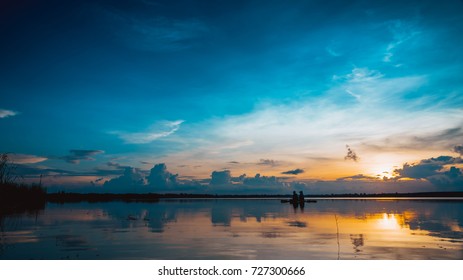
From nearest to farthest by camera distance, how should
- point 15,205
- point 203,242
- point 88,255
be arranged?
point 88,255
point 203,242
point 15,205

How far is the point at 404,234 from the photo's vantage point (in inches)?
983

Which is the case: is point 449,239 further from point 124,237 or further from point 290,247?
point 124,237

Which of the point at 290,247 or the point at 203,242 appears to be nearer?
the point at 290,247

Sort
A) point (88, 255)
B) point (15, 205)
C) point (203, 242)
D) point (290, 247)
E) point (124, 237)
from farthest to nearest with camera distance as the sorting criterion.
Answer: point (15, 205) → point (124, 237) → point (203, 242) → point (290, 247) → point (88, 255)

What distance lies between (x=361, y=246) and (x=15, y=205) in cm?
5676
